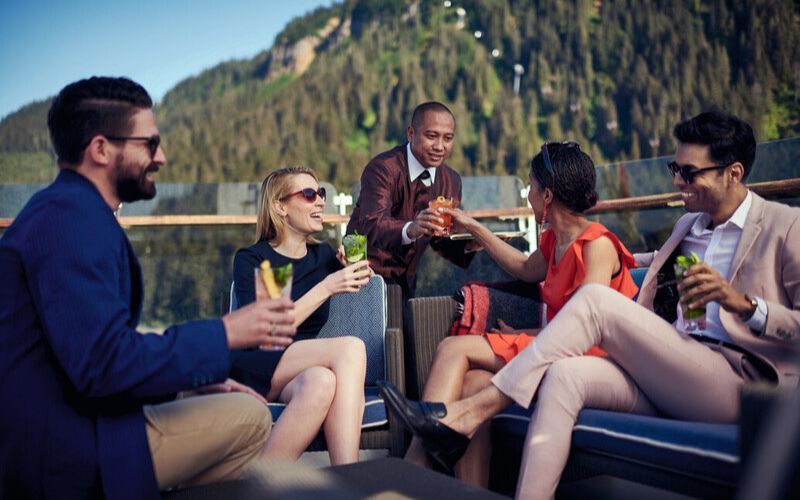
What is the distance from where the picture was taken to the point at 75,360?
1.56m

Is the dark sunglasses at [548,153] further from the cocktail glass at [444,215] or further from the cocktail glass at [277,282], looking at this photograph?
the cocktail glass at [277,282]

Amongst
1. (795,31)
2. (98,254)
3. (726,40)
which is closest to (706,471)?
(98,254)

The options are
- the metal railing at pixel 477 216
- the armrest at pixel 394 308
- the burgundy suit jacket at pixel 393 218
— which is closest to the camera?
the armrest at pixel 394 308

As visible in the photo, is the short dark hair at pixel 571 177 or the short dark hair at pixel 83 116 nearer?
the short dark hair at pixel 83 116

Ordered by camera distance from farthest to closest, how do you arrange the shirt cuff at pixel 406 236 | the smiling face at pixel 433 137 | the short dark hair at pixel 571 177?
the smiling face at pixel 433 137 → the shirt cuff at pixel 406 236 → the short dark hair at pixel 571 177

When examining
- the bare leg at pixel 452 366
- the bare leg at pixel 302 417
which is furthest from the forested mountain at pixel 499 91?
the bare leg at pixel 452 366

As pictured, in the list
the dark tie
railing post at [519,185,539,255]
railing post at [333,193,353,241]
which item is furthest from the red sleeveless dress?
railing post at [333,193,353,241]

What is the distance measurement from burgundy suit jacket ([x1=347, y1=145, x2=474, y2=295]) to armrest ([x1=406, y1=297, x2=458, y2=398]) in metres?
0.61

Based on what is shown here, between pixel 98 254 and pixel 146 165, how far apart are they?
1.04 feet

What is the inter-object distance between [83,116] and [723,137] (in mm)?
1988

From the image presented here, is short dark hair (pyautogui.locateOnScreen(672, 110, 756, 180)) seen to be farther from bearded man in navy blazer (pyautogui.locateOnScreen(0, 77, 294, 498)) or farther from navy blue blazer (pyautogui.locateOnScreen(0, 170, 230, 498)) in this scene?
navy blue blazer (pyautogui.locateOnScreen(0, 170, 230, 498))

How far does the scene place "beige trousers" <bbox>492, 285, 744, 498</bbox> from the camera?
2277mm

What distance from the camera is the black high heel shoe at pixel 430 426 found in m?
2.42

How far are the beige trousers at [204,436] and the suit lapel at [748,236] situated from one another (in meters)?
1.52
